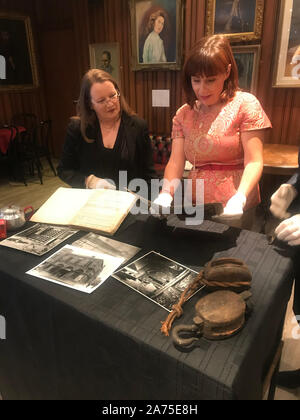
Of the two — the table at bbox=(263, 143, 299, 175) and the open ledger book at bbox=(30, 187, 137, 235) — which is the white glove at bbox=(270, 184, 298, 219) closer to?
the open ledger book at bbox=(30, 187, 137, 235)

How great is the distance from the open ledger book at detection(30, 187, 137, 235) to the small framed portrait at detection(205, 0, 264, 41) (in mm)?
3017

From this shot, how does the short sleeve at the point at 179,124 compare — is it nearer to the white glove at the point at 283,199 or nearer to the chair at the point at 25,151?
the white glove at the point at 283,199

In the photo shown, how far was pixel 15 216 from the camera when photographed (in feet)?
4.56

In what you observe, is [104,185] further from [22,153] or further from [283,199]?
[22,153]

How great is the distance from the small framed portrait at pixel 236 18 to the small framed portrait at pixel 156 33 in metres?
0.46

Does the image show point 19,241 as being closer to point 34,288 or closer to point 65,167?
point 34,288

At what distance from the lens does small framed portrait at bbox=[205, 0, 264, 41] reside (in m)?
3.43

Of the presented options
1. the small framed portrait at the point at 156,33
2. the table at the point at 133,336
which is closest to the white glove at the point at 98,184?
the table at the point at 133,336

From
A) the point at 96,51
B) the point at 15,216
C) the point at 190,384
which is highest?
the point at 96,51

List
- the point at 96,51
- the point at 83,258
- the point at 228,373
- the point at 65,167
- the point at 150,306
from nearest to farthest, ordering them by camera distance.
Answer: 1. the point at 228,373
2. the point at 150,306
3. the point at 83,258
4. the point at 65,167
5. the point at 96,51

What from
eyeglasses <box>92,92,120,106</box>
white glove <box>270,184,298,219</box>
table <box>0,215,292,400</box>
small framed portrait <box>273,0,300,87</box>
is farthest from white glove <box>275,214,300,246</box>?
small framed portrait <box>273,0,300,87</box>

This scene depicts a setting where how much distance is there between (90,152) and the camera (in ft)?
6.31

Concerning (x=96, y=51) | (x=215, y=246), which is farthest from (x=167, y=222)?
(x=96, y=51)

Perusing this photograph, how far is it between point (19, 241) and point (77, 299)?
1.56ft
